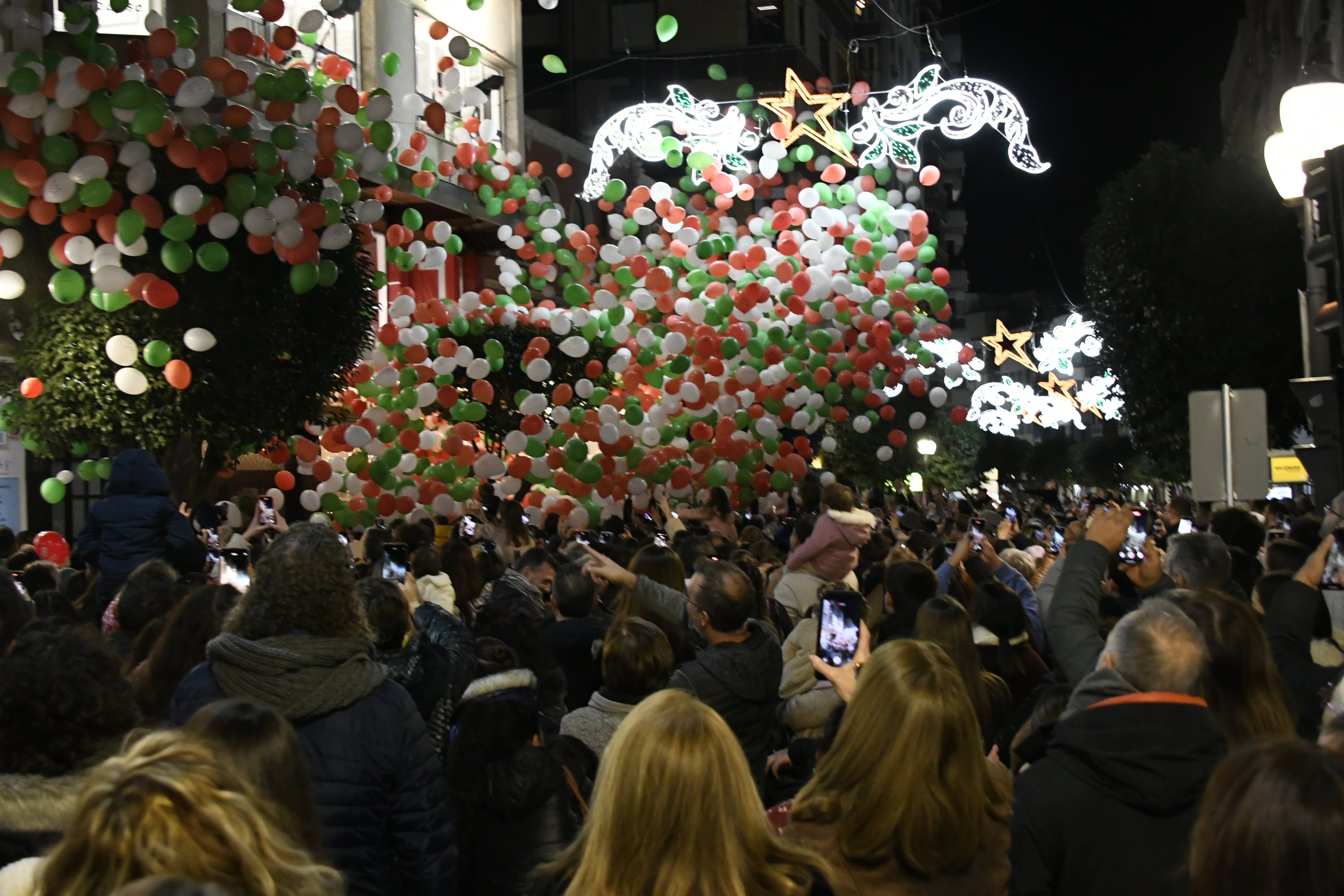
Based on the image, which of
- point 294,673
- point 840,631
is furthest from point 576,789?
point 840,631

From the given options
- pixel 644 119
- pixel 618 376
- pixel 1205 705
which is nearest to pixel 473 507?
pixel 618 376

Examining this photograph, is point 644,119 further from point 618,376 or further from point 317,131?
point 317,131

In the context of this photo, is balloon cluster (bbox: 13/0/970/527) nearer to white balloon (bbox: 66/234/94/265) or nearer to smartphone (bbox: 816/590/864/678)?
white balloon (bbox: 66/234/94/265)

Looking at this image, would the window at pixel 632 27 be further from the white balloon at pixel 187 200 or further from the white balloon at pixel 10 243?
the white balloon at pixel 10 243

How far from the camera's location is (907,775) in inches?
119

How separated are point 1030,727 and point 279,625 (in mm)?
2123

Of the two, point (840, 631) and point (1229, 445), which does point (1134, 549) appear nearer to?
point (1229, 445)

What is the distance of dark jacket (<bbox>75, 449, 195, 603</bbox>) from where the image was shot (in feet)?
23.5

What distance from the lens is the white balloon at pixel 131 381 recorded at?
34.3ft

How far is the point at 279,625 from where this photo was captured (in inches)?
140

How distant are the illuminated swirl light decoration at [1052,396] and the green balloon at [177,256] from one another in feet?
63.9

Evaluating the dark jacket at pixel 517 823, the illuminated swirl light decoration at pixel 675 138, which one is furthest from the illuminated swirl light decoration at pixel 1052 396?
the dark jacket at pixel 517 823

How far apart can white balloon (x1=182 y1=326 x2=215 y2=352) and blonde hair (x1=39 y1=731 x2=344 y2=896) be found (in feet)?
30.2

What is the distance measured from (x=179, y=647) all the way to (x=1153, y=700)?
9.84 ft
